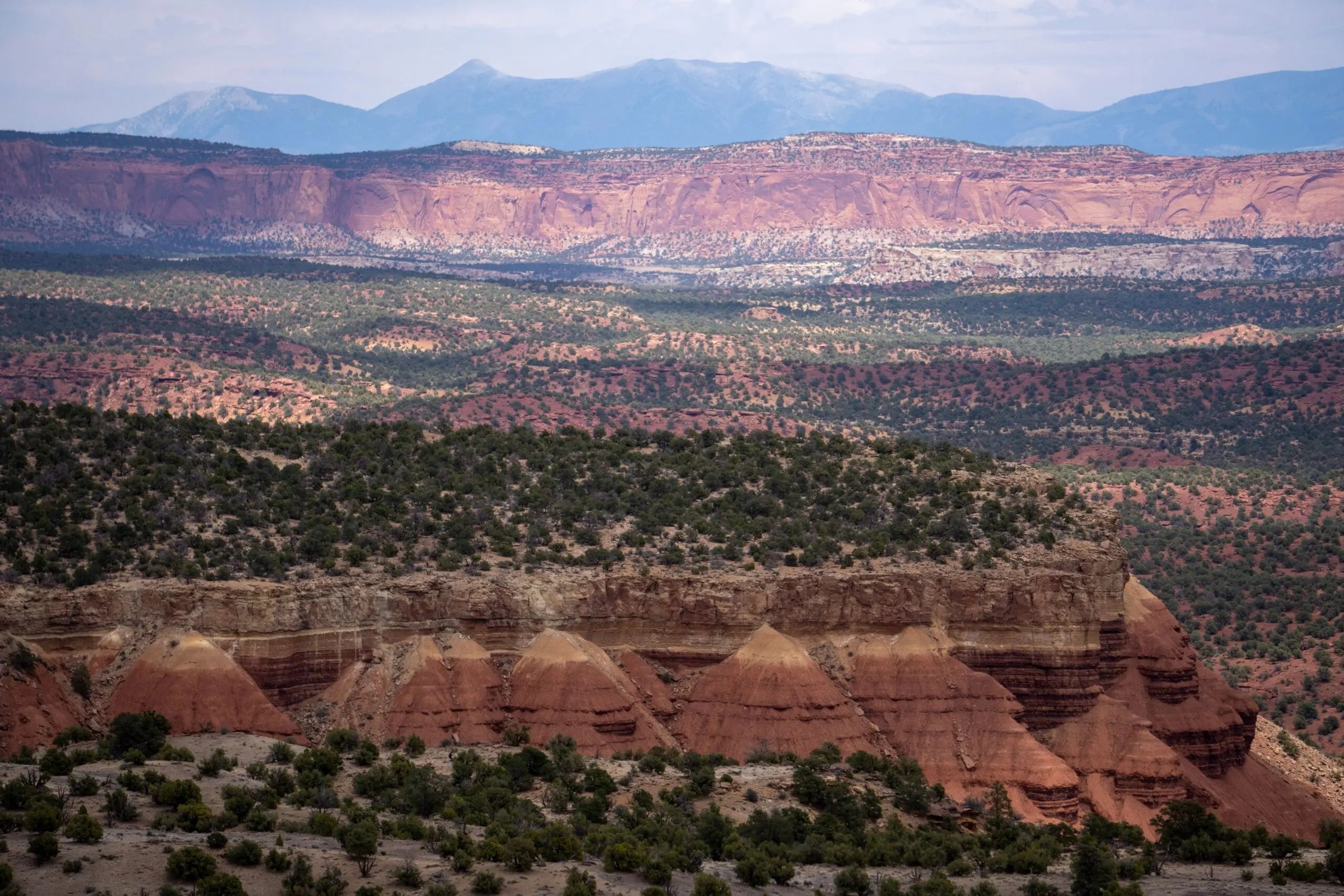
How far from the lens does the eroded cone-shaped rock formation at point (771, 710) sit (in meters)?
44.2

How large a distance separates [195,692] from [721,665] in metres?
12.5

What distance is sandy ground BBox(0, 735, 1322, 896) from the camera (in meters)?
30.3

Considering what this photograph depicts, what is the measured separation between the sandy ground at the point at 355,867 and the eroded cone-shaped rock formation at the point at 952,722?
435cm

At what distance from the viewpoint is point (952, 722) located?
4488cm

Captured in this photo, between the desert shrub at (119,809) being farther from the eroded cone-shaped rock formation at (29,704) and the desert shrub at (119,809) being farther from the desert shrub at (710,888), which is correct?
the desert shrub at (710,888)

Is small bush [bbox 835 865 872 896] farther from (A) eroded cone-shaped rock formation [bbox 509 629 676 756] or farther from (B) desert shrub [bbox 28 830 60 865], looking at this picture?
(B) desert shrub [bbox 28 830 60 865]

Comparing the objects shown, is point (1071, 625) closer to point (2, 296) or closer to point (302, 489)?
point (302, 489)

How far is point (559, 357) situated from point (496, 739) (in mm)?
111457

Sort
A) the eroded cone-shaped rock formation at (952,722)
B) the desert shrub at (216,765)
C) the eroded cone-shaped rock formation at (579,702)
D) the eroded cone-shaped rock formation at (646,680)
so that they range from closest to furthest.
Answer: the desert shrub at (216,765), the eroded cone-shaped rock formation at (579,702), the eroded cone-shaped rock formation at (952,722), the eroded cone-shaped rock formation at (646,680)

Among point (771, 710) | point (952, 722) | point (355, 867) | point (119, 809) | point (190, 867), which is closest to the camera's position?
point (190, 867)

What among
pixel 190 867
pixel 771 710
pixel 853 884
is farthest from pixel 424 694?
pixel 190 867

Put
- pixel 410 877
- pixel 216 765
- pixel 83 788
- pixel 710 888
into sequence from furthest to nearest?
pixel 216 765 < pixel 83 788 < pixel 710 888 < pixel 410 877

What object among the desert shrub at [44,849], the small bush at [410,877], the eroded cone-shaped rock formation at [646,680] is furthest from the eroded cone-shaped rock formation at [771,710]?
the desert shrub at [44,849]

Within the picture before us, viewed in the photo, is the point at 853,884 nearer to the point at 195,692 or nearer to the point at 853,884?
the point at 853,884
